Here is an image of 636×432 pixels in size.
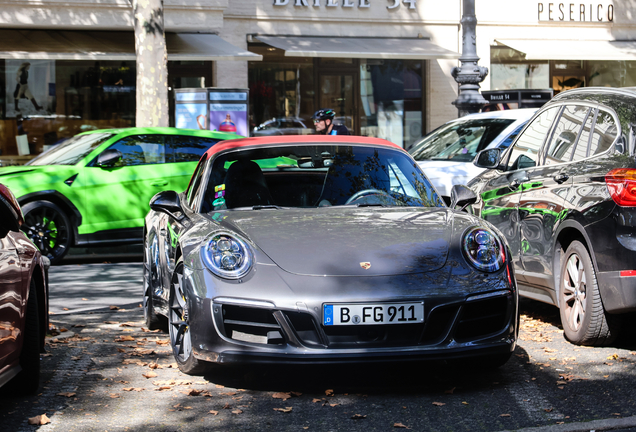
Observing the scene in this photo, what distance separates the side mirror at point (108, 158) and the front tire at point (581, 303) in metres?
6.39

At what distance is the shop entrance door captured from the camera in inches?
859

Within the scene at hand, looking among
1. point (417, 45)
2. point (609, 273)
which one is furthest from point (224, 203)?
point (417, 45)

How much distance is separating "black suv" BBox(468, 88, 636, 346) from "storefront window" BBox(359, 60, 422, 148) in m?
15.2

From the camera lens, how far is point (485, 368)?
5086 mm

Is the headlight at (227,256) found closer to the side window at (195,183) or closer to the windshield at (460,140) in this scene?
the side window at (195,183)

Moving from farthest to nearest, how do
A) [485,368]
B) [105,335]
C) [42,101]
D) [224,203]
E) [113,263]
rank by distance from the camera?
[42,101], [113,263], [105,335], [224,203], [485,368]

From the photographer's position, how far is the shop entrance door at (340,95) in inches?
859

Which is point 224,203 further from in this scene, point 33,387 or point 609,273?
point 609,273

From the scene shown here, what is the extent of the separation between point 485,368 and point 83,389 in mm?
2188

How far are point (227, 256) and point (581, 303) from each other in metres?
2.36

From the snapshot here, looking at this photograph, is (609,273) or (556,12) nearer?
(609,273)

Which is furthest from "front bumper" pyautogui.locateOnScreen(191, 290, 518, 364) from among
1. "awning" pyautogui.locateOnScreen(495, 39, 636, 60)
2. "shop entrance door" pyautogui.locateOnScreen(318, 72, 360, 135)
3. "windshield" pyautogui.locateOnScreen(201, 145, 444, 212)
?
"awning" pyautogui.locateOnScreen(495, 39, 636, 60)

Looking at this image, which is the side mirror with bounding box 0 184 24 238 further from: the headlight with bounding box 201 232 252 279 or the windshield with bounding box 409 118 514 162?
the windshield with bounding box 409 118 514 162

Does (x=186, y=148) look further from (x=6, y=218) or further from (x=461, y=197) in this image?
(x=6, y=218)
